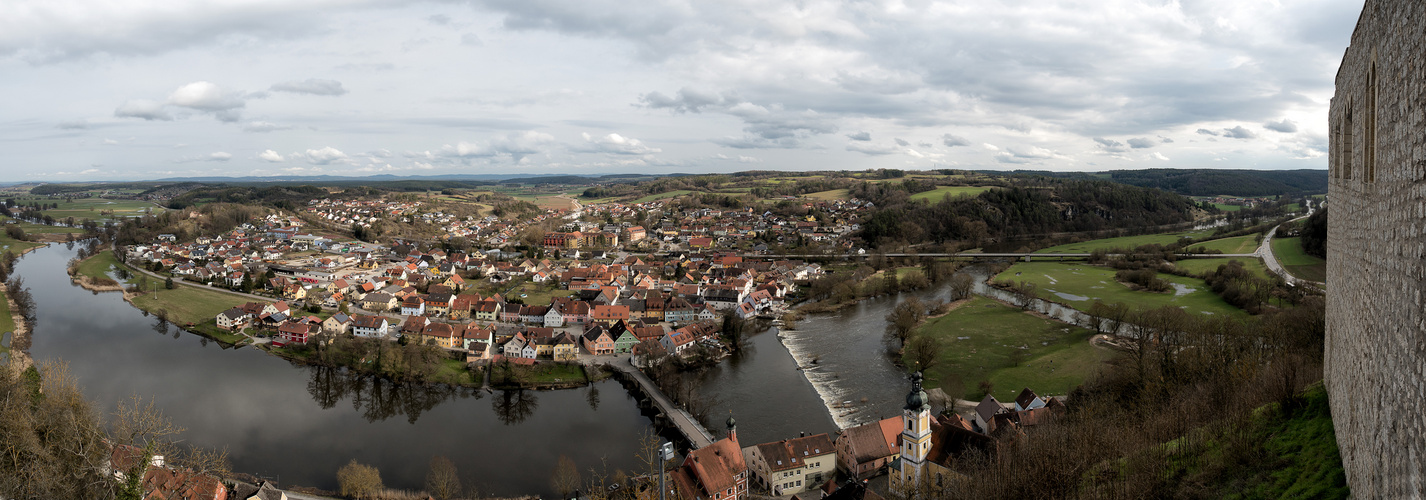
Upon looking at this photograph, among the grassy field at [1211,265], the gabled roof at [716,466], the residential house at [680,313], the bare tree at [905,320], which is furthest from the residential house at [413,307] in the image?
the grassy field at [1211,265]

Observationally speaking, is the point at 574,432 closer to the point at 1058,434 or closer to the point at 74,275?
the point at 1058,434

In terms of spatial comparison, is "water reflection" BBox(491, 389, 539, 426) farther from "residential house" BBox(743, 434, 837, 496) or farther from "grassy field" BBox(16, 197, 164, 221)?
"grassy field" BBox(16, 197, 164, 221)

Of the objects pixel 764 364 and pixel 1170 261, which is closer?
pixel 764 364

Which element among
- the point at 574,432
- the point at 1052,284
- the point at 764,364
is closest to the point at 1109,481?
the point at 574,432

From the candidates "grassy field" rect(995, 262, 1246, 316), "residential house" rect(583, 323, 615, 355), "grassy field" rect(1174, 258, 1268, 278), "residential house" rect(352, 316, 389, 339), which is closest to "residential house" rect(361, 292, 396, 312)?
"residential house" rect(352, 316, 389, 339)

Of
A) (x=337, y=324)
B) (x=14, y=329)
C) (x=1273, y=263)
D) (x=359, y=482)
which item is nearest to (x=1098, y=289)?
(x=1273, y=263)

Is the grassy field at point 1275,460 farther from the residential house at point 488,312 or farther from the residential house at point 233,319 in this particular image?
the residential house at point 233,319
